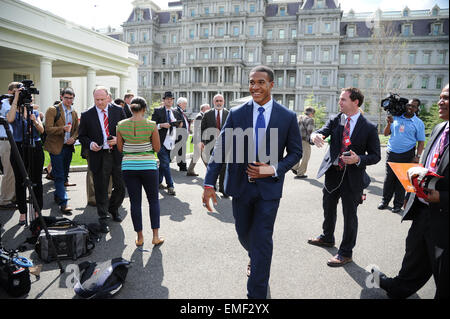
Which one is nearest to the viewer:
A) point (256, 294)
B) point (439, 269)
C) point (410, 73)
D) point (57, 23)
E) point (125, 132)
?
point (439, 269)

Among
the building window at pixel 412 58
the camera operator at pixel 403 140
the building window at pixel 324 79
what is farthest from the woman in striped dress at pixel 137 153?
the building window at pixel 412 58

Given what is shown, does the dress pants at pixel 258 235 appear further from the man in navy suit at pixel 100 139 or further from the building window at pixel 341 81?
the building window at pixel 341 81

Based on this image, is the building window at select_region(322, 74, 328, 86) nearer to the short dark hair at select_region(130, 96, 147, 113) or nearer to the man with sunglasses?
the man with sunglasses

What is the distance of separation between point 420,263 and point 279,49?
68.3m

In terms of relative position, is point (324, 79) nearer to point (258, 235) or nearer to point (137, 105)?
point (137, 105)

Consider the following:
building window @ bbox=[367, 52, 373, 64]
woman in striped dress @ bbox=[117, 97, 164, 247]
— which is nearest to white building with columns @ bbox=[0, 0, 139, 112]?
woman in striped dress @ bbox=[117, 97, 164, 247]

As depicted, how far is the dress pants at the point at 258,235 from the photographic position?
2814 millimetres

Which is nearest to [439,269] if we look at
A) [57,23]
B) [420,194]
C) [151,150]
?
[420,194]

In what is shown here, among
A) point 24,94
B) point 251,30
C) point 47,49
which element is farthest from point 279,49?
point 24,94

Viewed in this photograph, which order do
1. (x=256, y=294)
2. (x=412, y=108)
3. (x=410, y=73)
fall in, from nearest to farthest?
(x=256, y=294), (x=412, y=108), (x=410, y=73)

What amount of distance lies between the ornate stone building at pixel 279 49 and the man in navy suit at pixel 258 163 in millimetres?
58482
